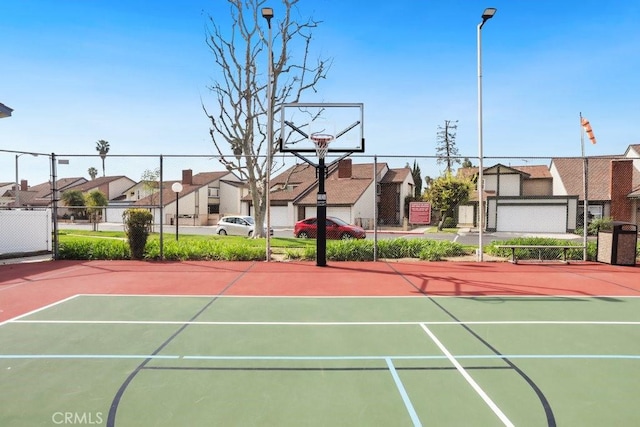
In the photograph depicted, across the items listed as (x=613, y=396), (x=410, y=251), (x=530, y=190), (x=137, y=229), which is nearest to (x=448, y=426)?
(x=613, y=396)

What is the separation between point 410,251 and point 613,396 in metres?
10.5

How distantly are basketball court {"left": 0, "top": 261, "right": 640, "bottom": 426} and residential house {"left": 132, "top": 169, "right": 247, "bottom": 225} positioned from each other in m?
36.3

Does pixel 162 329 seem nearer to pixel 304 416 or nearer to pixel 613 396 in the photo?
pixel 304 416

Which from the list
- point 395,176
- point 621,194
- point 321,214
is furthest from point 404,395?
point 395,176

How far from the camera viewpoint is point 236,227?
26375mm

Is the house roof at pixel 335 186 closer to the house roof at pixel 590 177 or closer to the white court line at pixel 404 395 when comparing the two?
the house roof at pixel 590 177

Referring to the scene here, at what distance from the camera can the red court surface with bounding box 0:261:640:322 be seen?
8.70 m

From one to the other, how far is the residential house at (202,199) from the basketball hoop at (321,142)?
104ft

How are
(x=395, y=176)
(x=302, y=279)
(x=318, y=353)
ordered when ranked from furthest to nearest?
(x=395, y=176), (x=302, y=279), (x=318, y=353)

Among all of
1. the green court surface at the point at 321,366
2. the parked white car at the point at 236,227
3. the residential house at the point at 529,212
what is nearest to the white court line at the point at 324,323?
the green court surface at the point at 321,366

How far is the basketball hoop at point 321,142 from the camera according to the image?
12250 millimetres

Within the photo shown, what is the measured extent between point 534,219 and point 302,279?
21595 mm

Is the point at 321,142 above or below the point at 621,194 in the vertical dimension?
above

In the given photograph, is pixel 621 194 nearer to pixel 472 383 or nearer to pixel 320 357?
pixel 472 383
